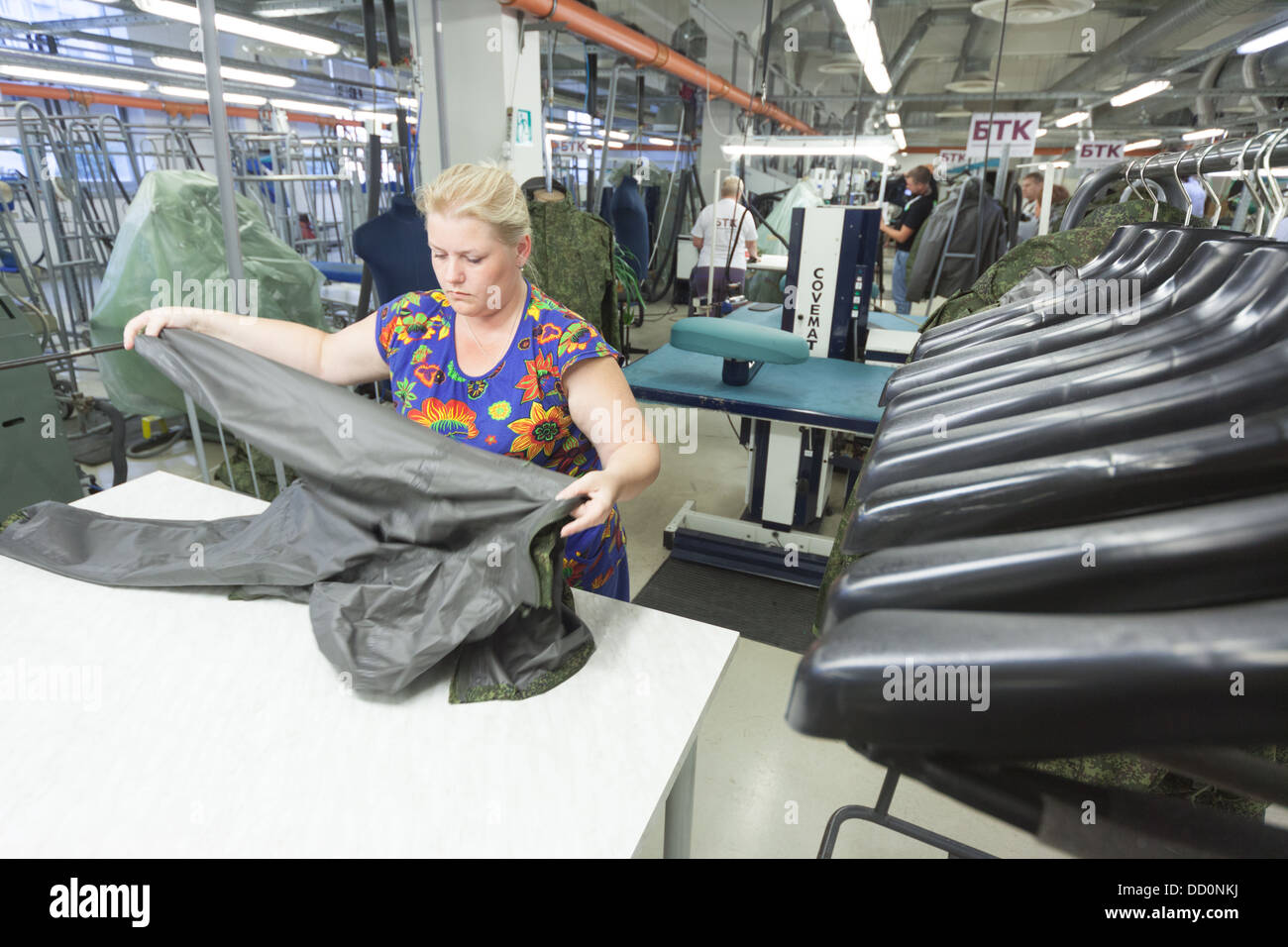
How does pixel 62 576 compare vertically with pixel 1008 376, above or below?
below

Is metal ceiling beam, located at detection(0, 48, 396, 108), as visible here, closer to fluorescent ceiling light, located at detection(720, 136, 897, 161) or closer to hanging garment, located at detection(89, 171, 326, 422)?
hanging garment, located at detection(89, 171, 326, 422)

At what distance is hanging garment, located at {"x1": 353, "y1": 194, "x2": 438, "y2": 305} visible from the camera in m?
3.46

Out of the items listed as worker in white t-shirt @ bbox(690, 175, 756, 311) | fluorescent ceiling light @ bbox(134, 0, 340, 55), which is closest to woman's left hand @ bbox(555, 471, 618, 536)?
fluorescent ceiling light @ bbox(134, 0, 340, 55)

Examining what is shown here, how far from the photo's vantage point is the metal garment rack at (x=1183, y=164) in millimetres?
1155

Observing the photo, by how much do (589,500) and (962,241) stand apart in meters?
5.39

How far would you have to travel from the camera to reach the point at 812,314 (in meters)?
3.46

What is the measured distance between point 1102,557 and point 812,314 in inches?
127

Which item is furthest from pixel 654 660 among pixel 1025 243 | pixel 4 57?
pixel 4 57

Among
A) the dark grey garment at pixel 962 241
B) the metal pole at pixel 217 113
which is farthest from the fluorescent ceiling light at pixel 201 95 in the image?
the dark grey garment at pixel 962 241

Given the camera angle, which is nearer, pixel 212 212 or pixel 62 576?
pixel 62 576

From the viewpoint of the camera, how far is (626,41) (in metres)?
5.40

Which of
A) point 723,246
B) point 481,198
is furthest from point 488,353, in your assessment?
point 723,246

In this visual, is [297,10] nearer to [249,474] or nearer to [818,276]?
[249,474]

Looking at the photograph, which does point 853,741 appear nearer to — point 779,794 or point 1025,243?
point 779,794
